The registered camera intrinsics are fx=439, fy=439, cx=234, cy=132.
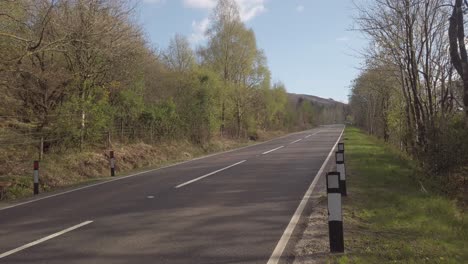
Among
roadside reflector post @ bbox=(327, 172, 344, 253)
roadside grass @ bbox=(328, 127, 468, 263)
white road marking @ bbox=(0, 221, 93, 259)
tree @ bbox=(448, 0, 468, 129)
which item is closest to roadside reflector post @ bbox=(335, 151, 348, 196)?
roadside grass @ bbox=(328, 127, 468, 263)

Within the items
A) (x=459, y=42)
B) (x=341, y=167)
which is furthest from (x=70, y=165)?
(x=459, y=42)

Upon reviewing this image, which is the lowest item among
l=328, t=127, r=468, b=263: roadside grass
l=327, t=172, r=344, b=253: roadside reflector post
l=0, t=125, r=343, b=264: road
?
l=328, t=127, r=468, b=263: roadside grass

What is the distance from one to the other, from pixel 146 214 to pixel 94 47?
872 centimetres

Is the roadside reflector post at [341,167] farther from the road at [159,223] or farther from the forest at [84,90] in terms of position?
the forest at [84,90]

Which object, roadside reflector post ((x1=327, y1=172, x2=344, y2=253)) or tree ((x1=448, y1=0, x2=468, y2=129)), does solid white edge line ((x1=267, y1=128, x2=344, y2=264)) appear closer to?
roadside reflector post ((x1=327, y1=172, x2=344, y2=253))

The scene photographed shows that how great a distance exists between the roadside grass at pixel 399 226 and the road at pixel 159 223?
1093mm

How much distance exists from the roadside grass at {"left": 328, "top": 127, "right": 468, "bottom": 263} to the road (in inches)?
43.0

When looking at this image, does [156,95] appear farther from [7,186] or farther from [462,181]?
[462,181]

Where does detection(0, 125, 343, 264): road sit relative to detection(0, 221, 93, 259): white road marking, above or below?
below

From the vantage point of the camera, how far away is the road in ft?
19.3

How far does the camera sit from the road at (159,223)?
5.87 metres

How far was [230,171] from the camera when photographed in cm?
1590

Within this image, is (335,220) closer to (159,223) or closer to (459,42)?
(159,223)

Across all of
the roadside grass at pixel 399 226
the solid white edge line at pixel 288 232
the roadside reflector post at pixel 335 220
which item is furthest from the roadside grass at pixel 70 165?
the roadside reflector post at pixel 335 220
